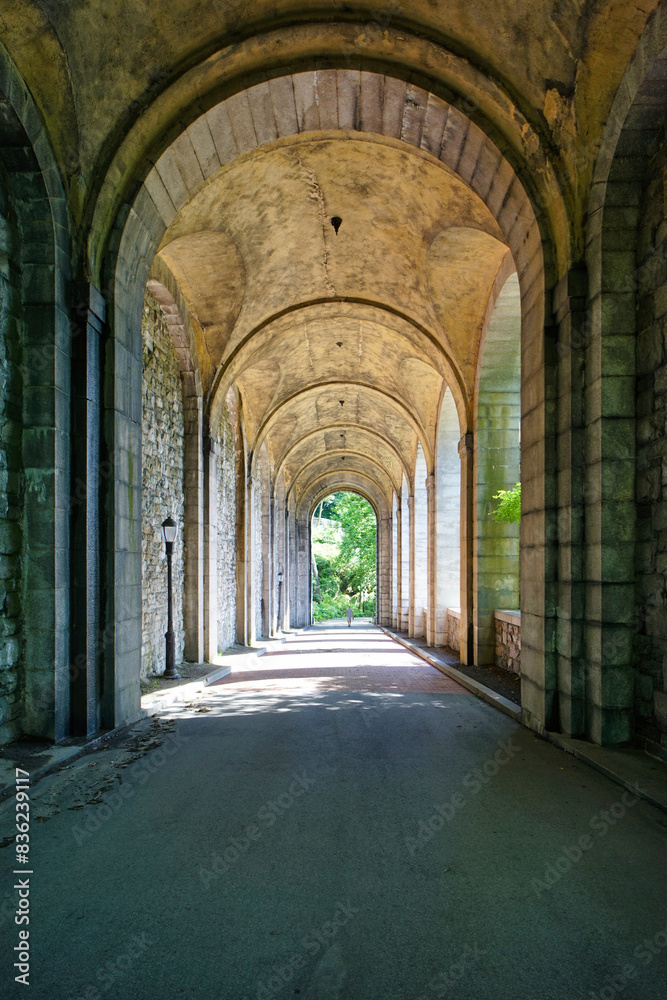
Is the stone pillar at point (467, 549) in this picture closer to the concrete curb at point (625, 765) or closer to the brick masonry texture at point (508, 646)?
the brick masonry texture at point (508, 646)

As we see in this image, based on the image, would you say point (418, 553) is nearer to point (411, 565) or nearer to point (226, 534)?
point (411, 565)

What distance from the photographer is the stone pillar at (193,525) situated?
986 cm

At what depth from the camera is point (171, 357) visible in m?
9.30

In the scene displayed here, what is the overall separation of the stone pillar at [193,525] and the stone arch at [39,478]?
502 cm

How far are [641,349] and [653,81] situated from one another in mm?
1668

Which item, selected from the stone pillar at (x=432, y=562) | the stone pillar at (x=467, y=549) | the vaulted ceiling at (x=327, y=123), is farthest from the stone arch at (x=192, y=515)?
the stone pillar at (x=432, y=562)

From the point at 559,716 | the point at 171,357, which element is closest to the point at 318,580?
the point at 171,357

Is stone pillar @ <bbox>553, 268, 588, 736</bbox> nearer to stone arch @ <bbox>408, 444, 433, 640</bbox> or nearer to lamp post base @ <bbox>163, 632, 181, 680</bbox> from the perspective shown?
lamp post base @ <bbox>163, 632, 181, 680</bbox>

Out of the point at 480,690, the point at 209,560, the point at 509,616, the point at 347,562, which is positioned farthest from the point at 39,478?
the point at 347,562

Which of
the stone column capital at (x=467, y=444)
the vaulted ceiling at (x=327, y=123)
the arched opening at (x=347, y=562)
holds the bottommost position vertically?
the arched opening at (x=347, y=562)

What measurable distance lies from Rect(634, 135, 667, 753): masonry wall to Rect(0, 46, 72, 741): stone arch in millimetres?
4130

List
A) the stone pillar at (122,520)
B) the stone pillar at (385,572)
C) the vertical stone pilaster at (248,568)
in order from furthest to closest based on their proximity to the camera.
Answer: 1. the stone pillar at (385,572)
2. the vertical stone pilaster at (248,568)
3. the stone pillar at (122,520)

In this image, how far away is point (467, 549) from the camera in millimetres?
9852

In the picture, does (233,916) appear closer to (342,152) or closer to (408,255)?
(342,152)
